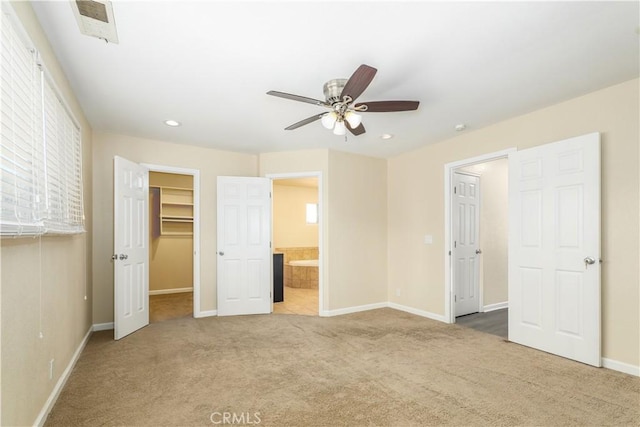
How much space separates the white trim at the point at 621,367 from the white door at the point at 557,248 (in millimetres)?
68

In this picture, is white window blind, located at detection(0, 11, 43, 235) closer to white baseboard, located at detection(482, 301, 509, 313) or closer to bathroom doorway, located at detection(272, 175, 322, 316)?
white baseboard, located at detection(482, 301, 509, 313)

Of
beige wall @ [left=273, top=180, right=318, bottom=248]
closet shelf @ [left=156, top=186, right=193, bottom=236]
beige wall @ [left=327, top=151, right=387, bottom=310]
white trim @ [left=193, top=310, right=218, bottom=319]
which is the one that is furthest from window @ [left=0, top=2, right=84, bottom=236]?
beige wall @ [left=273, top=180, right=318, bottom=248]

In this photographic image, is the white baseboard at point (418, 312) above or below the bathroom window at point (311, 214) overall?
below

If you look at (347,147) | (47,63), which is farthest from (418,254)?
(47,63)

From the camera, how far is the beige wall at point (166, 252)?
6387 millimetres

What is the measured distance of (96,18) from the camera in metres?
1.94

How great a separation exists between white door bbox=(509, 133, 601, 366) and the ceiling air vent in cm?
376

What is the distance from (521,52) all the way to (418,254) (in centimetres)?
311

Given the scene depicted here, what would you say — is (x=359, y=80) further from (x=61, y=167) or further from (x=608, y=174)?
(x=608, y=174)

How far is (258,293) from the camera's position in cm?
493

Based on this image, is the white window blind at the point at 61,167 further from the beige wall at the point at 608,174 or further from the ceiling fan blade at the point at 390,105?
the beige wall at the point at 608,174

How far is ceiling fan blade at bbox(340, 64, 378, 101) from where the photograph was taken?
201 cm

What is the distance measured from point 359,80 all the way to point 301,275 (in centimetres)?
551

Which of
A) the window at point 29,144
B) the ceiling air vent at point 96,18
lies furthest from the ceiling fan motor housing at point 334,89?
the window at point 29,144
